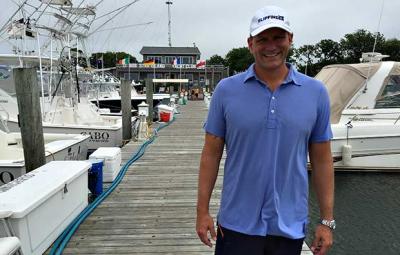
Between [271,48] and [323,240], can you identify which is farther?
[323,240]

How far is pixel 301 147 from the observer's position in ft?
6.56

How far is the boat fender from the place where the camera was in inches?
357

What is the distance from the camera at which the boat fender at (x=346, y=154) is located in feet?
29.7

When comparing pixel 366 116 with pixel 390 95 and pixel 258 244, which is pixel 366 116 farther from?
pixel 258 244

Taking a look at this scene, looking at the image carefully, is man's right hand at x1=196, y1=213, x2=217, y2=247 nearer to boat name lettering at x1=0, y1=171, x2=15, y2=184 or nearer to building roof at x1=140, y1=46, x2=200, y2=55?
boat name lettering at x1=0, y1=171, x2=15, y2=184

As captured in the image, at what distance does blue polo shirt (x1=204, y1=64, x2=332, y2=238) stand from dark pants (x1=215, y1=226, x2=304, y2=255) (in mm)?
34

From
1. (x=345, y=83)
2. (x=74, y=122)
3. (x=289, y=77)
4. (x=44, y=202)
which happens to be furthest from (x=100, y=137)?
(x=289, y=77)

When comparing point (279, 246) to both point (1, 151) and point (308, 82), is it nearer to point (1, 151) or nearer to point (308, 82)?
point (308, 82)

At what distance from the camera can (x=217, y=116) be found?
2043 mm

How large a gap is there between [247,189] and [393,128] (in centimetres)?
828

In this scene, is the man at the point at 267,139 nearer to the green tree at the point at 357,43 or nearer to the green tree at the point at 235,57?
the green tree at the point at 357,43

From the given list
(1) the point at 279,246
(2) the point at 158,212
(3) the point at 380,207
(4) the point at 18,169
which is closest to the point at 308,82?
(1) the point at 279,246

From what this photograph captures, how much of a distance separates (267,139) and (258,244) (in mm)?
501

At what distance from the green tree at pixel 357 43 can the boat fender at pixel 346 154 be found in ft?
191
